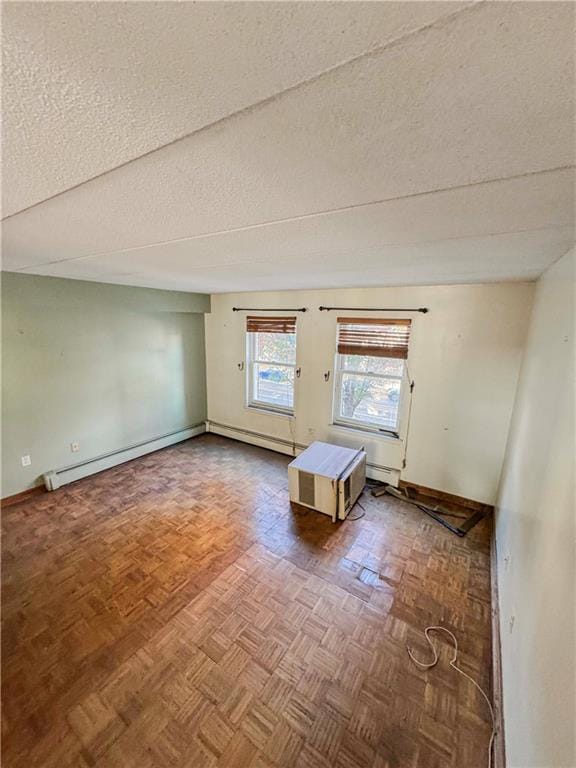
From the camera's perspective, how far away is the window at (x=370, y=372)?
3.28 m

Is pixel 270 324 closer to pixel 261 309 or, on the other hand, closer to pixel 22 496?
pixel 261 309

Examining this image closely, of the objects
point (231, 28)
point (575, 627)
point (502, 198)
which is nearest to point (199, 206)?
point (231, 28)

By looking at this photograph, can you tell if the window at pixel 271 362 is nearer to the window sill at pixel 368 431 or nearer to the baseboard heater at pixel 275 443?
the baseboard heater at pixel 275 443

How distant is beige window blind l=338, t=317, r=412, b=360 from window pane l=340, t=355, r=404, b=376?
94 mm

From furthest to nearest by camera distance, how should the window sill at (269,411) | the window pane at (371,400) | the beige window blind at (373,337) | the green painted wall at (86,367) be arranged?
the window sill at (269,411), the window pane at (371,400), the beige window blind at (373,337), the green painted wall at (86,367)

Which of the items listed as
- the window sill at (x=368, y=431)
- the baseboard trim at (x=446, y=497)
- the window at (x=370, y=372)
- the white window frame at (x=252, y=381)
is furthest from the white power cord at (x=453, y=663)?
the white window frame at (x=252, y=381)

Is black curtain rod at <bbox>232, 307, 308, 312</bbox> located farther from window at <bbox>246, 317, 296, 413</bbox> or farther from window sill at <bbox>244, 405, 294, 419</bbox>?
window sill at <bbox>244, 405, 294, 419</bbox>

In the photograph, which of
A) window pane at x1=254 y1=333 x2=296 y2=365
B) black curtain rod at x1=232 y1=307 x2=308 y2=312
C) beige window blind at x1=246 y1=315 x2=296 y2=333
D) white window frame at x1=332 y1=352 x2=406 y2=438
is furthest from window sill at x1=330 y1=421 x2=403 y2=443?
black curtain rod at x1=232 y1=307 x2=308 y2=312

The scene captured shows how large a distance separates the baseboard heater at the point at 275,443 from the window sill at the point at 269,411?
1.05 feet

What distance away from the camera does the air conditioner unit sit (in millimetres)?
2852

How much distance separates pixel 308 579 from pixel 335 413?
1950 millimetres

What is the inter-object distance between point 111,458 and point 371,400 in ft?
10.6

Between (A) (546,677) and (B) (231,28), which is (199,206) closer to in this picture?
(B) (231,28)

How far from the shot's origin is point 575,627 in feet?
2.74
